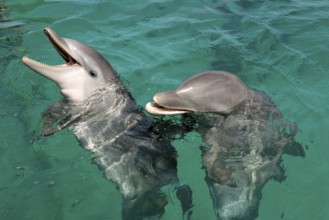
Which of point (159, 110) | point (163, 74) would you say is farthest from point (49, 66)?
point (163, 74)

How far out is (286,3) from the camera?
12.2 meters

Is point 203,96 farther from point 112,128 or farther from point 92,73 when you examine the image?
point 92,73

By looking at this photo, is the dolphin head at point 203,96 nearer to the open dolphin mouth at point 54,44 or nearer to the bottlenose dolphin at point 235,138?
the bottlenose dolphin at point 235,138

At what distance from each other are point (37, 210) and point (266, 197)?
312 centimetres

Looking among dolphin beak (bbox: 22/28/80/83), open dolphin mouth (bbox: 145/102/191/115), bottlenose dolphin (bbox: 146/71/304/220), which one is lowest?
bottlenose dolphin (bbox: 146/71/304/220)

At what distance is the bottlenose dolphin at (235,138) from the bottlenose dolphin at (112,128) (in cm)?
53

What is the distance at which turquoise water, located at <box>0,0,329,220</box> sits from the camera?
620cm

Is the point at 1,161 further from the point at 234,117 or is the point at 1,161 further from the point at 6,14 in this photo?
the point at 6,14

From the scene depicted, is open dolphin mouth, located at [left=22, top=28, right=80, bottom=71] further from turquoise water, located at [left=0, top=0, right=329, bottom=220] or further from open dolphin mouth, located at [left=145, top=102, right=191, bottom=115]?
open dolphin mouth, located at [left=145, top=102, right=191, bottom=115]

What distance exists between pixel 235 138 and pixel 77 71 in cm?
246

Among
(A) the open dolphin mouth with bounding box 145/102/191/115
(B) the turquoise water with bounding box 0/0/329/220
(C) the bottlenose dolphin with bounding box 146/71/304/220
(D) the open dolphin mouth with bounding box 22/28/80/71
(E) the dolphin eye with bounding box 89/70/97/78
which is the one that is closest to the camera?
(A) the open dolphin mouth with bounding box 145/102/191/115

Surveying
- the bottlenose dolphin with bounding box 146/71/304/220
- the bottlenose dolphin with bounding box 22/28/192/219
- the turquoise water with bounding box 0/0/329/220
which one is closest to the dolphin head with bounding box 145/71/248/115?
the bottlenose dolphin with bounding box 146/71/304/220

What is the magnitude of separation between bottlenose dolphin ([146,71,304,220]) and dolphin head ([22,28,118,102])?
1.47m

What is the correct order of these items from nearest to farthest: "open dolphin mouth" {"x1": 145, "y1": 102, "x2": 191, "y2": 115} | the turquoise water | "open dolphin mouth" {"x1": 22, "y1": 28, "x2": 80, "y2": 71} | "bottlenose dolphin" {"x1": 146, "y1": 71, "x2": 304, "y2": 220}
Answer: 1. "open dolphin mouth" {"x1": 145, "y1": 102, "x2": 191, "y2": 115}
2. "bottlenose dolphin" {"x1": 146, "y1": 71, "x2": 304, "y2": 220}
3. "open dolphin mouth" {"x1": 22, "y1": 28, "x2": 80, "y2": 71}
4. the turquoise water
